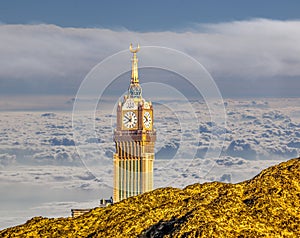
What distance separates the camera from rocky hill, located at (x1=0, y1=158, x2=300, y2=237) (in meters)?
11.9

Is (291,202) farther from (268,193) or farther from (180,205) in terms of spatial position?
(180,205)

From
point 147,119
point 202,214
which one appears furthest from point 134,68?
point 202,214

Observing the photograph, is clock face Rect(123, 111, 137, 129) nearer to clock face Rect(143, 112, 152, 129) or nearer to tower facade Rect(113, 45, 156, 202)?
tower facade Rect(113, 45, 156, 202)

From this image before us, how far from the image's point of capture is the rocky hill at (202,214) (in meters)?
11.9

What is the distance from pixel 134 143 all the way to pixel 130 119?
29.1 feet

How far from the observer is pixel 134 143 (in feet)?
582

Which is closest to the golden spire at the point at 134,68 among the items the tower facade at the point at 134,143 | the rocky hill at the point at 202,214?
the tower facade at the point at 134,143

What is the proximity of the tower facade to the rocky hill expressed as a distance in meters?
148

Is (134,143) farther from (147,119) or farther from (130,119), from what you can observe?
(147,119)

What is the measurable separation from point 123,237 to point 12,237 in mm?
1803

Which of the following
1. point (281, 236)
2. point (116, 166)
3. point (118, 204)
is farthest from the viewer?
point (116, 166)

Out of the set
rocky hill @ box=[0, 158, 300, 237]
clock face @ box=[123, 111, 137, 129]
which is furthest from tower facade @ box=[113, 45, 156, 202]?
rocky hill @ box=[0, 158, 300, 237]

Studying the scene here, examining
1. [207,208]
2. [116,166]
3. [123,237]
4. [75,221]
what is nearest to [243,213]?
[207,208]

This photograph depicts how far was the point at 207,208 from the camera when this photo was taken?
12500 millimetres
